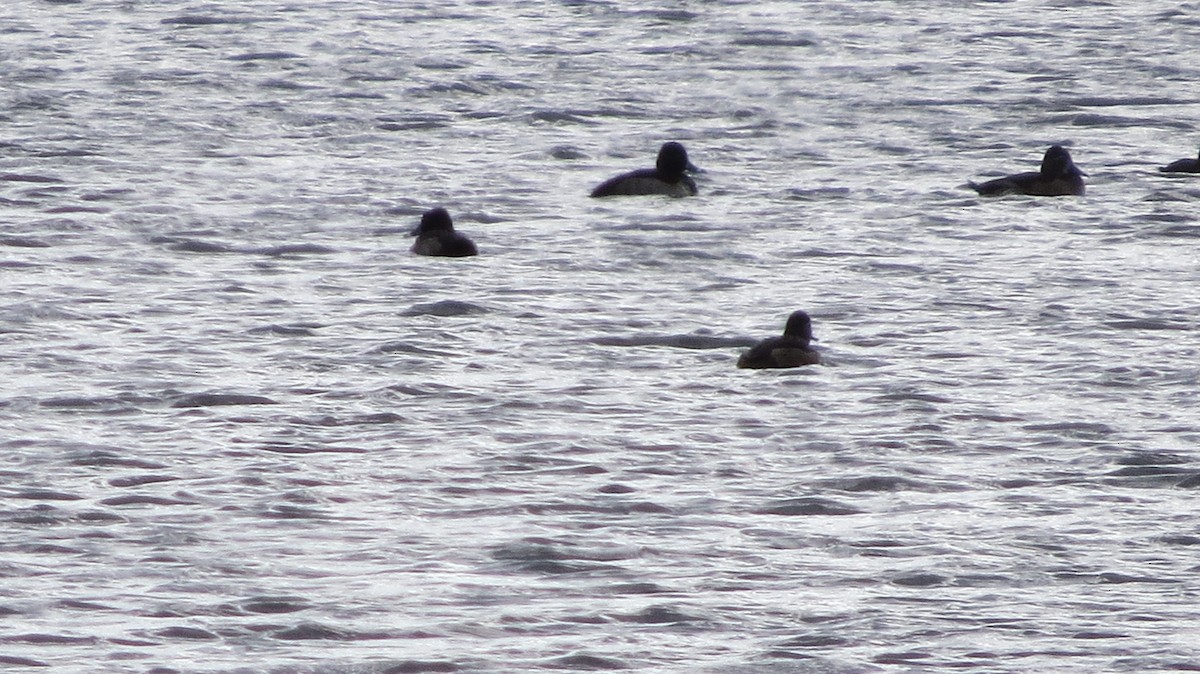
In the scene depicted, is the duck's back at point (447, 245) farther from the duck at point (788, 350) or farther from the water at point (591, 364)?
the duck at point (788, 350)

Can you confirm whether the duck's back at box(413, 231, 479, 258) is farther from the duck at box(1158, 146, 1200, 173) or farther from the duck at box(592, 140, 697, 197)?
the duck at box(1158, 146, 1200, 173)

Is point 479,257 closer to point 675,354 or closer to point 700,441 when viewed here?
point 675,354

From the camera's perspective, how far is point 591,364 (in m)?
14.8

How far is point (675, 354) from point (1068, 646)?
535 centimetres

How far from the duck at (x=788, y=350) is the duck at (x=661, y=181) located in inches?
203

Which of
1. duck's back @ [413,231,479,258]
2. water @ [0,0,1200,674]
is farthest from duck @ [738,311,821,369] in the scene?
duck's back @ [413,231,479,258]

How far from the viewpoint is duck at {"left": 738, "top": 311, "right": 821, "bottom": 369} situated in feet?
47.3

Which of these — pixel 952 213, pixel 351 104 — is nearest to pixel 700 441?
pixel 952 213

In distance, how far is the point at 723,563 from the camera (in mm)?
11070

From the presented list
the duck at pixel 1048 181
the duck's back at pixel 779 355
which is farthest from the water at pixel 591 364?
the duck at pixel 1048 181

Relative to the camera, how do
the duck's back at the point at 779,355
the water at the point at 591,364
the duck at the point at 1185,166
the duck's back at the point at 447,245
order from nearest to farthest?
1. the water at the point at 591,364
2. the duck's back at the point at 779,355
3. the duck's back at the point at 447,245
4. the duck at the point at 1185,166

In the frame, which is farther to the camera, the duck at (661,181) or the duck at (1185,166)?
the duck at (1185,166)

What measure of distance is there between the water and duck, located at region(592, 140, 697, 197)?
0.14 m

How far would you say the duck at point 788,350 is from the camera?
1441cm
